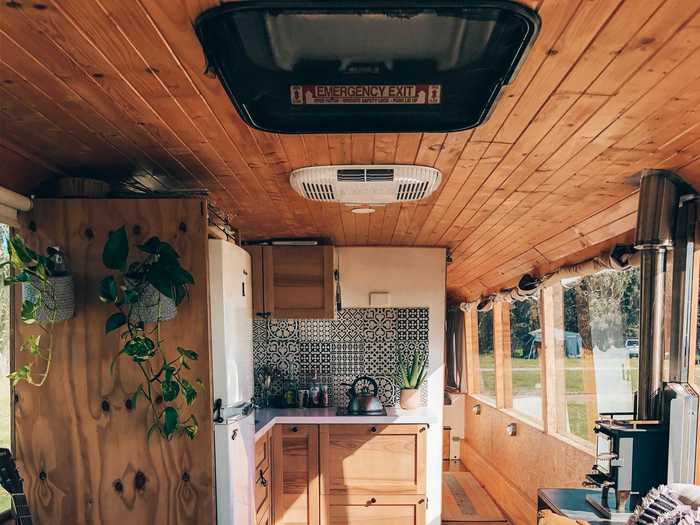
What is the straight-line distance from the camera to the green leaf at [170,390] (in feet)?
6.15

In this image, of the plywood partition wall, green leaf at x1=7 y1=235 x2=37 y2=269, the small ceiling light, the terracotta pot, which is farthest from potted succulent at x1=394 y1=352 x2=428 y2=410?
green leaf at x1=7 y1=235 x2=37 y2=269

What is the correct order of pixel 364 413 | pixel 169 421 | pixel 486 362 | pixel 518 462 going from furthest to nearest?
pixel 486 362 → pixel 518 462 → pixel 364 413 → pixel 169 421

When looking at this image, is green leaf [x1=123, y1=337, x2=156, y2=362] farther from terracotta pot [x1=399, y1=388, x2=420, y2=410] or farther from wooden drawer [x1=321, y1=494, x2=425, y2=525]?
terracotta pot [x1=399, y1=388, x2=420, y2=410]

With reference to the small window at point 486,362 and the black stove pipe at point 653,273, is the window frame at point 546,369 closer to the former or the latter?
the small window at point 486,362

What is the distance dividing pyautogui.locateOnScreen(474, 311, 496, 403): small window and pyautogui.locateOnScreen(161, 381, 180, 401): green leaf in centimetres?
533

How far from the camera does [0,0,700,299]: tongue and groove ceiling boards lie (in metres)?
1.03

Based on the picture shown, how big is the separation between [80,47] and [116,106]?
330 millimetres

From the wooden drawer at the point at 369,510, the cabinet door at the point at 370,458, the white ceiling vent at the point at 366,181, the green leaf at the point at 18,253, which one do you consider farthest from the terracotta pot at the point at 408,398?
the green leaf at the point at 18,253

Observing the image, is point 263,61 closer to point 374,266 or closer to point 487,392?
point 374,266

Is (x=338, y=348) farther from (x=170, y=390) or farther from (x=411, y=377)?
(x=170, y=390)

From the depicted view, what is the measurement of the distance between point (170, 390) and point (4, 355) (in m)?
0.63

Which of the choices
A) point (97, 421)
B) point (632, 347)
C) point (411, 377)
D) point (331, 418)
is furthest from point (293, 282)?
point (632, 347)

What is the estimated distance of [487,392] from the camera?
7.12m

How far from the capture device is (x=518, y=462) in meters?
5.29
